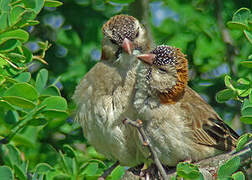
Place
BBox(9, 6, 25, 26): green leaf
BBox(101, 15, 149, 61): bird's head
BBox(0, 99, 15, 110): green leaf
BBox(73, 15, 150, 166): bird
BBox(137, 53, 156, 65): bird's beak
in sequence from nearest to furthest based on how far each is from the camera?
1. BBox(9, 6, 25, 26): green leaf
2. BBox(0, 99, 15, 110): green leaf
3. BBox(137, 53, 156, 65): bird's beak
4. BBox(73, 15, 150, 166): bird
5. BBox(101, 15, 149, 61): bird's head

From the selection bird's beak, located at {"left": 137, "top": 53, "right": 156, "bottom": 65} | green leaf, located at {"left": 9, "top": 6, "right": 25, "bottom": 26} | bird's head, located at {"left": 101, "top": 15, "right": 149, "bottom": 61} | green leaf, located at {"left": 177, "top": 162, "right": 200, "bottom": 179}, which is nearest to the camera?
green leaf, located at {"left": 177, "top": 162, "right": 200, "bottom": 179}

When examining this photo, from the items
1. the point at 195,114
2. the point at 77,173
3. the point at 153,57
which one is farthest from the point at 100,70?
the point at 77,173

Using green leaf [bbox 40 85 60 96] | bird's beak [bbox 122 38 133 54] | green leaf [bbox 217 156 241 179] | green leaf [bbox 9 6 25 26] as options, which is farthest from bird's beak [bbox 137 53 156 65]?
green leaf [bbox 217 156 241 179]

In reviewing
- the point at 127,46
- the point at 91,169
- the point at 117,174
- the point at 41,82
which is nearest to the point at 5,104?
the point at 41,82

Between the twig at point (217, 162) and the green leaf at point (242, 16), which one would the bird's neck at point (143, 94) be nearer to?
the twig at point (217, 162)

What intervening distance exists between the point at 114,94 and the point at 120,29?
27.2 inches

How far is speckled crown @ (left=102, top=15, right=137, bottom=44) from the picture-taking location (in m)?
5.09

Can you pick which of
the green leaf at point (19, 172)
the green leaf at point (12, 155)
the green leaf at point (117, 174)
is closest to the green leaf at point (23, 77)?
the green leaf at point (12, 155)

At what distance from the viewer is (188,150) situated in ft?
15.0

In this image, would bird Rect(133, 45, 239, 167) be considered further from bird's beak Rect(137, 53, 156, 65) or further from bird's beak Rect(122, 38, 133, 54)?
bird's beak Rect(122, 38, 133, 54)

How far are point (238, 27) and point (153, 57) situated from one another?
3.67 ft

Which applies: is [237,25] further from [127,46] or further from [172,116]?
[127,46]

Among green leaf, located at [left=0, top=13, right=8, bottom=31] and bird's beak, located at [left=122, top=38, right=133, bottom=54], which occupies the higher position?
green leaf, located at [left=0, top=13, right=8, bottom=31]

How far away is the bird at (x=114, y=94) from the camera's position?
4.79 meters
